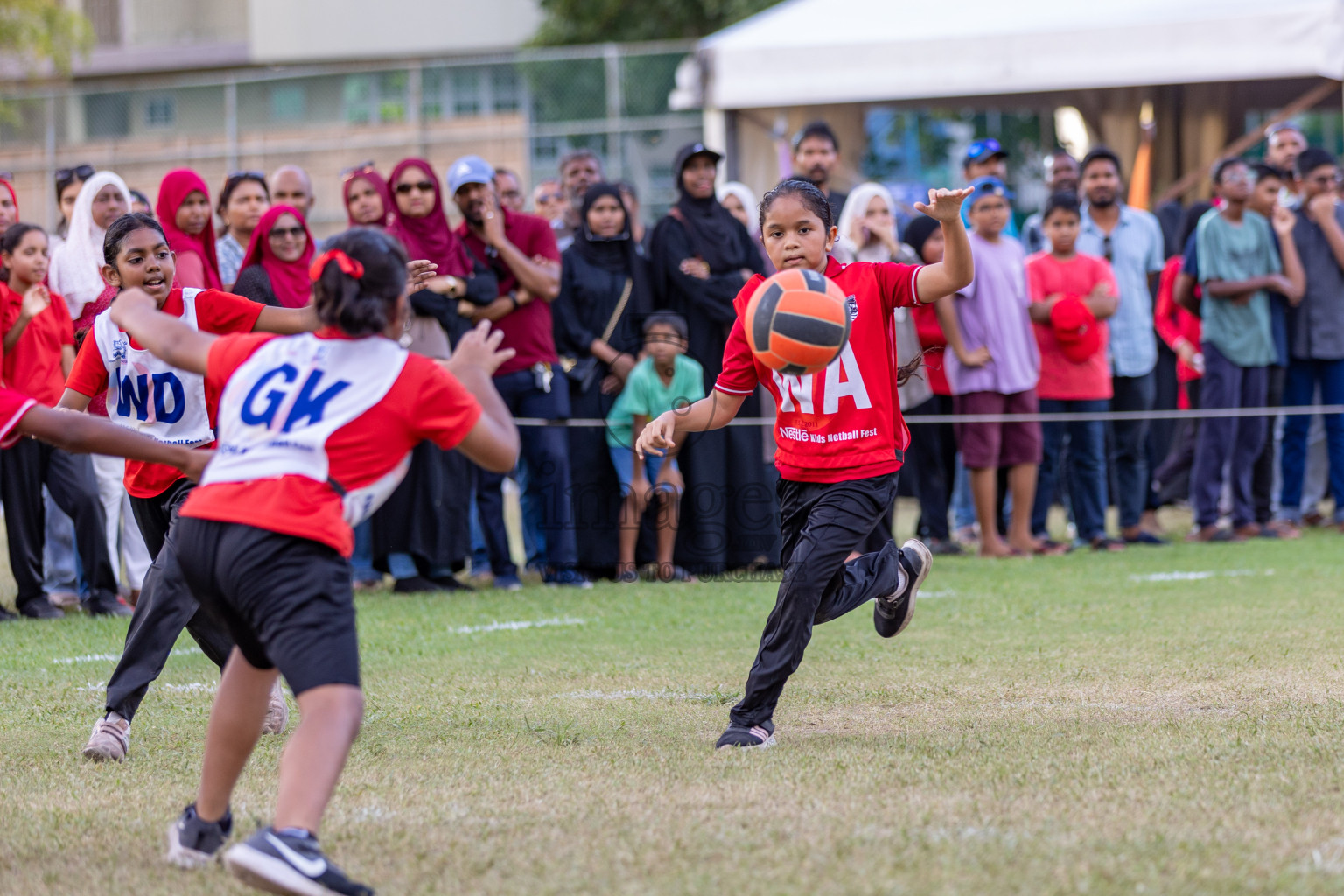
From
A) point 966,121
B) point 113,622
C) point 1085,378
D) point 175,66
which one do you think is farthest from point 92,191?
point 175,66

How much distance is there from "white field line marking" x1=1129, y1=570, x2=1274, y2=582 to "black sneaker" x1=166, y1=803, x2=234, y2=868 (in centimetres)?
649

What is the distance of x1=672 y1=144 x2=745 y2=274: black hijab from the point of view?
32.8ft

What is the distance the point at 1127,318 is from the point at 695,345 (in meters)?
3.19

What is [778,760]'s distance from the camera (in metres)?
4.83

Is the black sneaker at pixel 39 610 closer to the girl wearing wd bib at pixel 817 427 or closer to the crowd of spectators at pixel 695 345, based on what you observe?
the crowd of spectators at pixel 695 345

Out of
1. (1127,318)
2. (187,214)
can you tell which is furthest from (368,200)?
(1127,318)

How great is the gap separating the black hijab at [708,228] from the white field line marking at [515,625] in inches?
113

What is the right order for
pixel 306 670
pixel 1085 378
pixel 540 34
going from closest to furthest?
pixel 306 670 < pixel 1085 378 < pixel 540 34

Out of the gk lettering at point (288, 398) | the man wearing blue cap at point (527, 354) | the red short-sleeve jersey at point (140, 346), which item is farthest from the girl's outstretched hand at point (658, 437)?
the man wearing blue cap at point (527, 354)

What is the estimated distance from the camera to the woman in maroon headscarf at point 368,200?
9453 millimetres

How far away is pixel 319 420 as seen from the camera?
147 inches

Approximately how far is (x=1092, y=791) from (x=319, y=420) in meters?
2.24

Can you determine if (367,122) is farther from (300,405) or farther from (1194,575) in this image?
(300,405)

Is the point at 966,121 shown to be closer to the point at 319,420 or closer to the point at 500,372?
the point at 500,372
